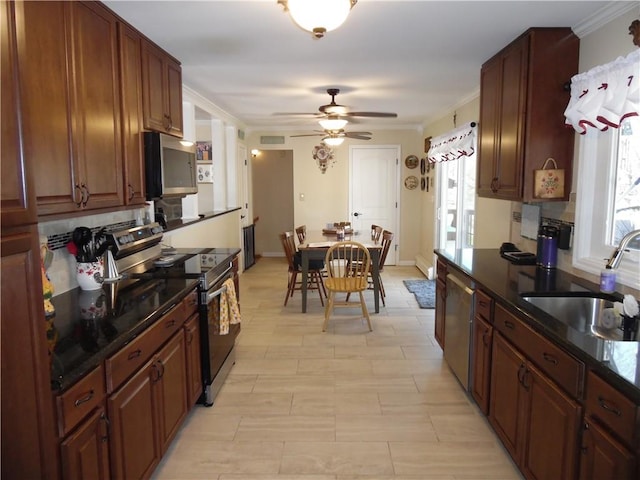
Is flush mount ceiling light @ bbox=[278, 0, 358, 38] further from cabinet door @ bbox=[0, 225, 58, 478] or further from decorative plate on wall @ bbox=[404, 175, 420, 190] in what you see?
decorative plate on wall @ bbox=[404, 175, 420, 190]

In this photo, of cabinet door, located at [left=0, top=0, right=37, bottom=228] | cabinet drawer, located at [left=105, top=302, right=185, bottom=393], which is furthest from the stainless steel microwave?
cabinet door, located at [left=0, top=0, right=37, bottom=228]

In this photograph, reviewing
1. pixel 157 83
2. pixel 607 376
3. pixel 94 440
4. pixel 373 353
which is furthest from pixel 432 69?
pixel 94 440

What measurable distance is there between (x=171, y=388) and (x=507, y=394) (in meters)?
1.70

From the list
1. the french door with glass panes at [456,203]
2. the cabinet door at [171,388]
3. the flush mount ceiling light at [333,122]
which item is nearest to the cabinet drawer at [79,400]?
the cabinet door at [171,388]

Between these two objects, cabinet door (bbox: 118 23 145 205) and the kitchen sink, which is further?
cabinet door (bbox: 118 23 145 205)

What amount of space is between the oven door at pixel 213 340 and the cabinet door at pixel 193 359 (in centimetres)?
5

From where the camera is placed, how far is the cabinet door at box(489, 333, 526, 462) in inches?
83.5

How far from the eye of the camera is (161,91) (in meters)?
3.06

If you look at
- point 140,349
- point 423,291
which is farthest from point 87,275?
point 423,291

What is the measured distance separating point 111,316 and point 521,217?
3.01 m

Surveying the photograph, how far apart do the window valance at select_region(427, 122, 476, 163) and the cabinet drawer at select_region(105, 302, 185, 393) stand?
3408 mm

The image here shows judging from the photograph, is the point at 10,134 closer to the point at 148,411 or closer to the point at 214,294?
the point at 148,411

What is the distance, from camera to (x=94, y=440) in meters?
1.56

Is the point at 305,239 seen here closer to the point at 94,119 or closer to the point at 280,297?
the point at 280,297
